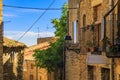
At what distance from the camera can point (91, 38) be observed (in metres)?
19.8

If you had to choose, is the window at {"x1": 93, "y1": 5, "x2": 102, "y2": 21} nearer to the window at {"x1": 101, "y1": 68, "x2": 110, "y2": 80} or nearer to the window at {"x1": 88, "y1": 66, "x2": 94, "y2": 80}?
the window at {"x1": 101, "y1": 68, "x2": 110, "y2": 80}

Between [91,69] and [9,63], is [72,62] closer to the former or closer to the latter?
[91,69]

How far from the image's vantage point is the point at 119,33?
49.8 feet

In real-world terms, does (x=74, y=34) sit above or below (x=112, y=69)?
above

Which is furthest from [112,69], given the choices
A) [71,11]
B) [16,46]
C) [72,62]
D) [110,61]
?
[16,46]

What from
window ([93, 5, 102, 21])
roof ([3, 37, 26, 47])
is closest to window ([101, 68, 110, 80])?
window ([93, 5, 102, 21])

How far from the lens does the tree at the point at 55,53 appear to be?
34.9m

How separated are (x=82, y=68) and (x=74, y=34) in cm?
319

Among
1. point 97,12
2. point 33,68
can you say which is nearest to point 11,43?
point 97,12

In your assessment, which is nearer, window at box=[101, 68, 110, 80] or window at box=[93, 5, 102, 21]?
window at box=[101, 68, 110, 80]

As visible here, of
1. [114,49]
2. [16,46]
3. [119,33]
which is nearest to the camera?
[114,49]

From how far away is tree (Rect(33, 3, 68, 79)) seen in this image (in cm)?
3488

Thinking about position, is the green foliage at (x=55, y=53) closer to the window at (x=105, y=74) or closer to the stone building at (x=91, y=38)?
the stone building at (x=91, y=38)

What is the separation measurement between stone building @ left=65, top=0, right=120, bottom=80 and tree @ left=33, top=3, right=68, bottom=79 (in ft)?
28.8
